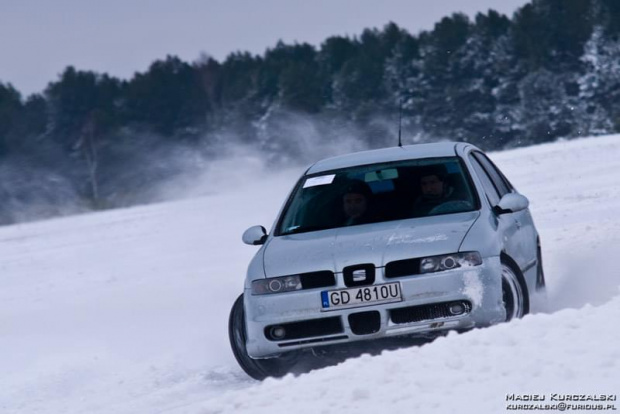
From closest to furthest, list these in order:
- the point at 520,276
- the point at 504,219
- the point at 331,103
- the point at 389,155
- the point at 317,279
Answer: the point at 317,279
the point at 520,276
the point at 504,219
the point at 389,155
the point at 331,103

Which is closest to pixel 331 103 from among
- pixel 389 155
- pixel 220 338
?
pixel 220 338

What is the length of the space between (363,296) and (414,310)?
293mm

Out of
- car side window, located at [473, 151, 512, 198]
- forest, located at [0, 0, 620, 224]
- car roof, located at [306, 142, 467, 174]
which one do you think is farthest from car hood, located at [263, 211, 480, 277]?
forest, located at [0, 0, 620, 224]

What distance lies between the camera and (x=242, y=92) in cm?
7212

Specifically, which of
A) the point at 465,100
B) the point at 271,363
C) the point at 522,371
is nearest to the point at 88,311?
the point at 271,363

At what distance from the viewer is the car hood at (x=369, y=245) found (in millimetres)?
6750

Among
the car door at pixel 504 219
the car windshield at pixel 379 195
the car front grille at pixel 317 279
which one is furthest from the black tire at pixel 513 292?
the car front grille at pixel 317 279

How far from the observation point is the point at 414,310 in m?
6.65

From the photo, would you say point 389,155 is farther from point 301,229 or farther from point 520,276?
point 520,276

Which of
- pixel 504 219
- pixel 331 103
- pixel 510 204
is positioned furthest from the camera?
pixel 331 103

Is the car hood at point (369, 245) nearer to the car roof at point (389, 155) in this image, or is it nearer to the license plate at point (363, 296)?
the license plate at point (363, 296)

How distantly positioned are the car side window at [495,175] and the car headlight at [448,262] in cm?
173

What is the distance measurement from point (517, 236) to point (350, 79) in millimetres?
59198

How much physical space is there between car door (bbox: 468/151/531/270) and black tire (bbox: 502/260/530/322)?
149mm
